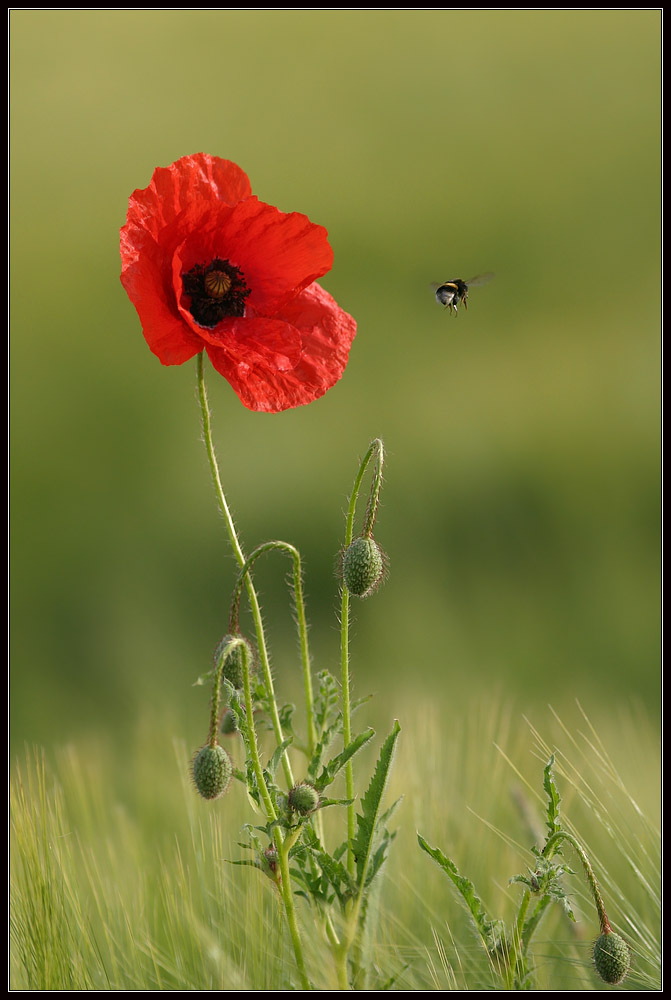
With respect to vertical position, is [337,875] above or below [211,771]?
below

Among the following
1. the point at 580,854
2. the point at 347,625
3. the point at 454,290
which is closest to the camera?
the point at 580,854

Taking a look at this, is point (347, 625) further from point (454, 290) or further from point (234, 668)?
point (454, 290)

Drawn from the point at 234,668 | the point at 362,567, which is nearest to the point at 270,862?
the point at 234,668

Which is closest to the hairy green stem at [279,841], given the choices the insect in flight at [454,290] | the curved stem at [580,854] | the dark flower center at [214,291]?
the curved stem at [580,854]

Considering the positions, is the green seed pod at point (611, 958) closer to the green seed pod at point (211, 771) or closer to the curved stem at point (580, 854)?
the curved stem at point (580, 854)

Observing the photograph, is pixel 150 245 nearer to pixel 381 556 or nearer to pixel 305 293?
pixel 305 293

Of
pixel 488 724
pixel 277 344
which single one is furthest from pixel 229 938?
pixel 277 344

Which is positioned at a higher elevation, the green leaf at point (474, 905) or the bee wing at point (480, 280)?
the bee wing at point (480, 280)
